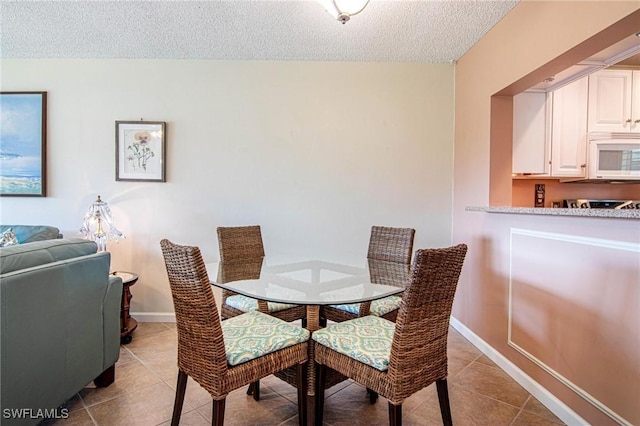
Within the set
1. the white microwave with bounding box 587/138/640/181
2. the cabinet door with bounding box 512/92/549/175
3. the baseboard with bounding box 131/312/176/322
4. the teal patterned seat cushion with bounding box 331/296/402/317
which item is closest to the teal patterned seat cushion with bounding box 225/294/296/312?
the teal patterned seat cushion with bounding box 331/296/402/317

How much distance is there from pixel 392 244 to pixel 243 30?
2082 mm

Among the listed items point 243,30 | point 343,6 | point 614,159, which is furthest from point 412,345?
point 614,159

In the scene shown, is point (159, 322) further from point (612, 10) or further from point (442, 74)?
point (612, 10)

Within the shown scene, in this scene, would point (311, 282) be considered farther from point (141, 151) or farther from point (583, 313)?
point (141, 151)

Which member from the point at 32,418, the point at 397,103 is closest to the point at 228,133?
the point at 397,103

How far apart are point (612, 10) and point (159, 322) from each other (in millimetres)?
3942

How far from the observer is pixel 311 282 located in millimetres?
1823

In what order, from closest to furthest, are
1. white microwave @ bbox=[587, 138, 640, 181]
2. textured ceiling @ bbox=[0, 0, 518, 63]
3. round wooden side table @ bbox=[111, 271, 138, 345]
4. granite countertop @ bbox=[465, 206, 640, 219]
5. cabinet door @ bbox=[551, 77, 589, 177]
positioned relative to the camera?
granite countertop @ bbox=[465, 206, 640, 219], textured ceiling @ bbox=[0, 0, 518, 63], round wooden side table @ bbox=[111, 271, 138, 345], cabinet door @ bbox=[551, 77, 589, 177], white microwave @ bbox=[587, 138, 640, 181]

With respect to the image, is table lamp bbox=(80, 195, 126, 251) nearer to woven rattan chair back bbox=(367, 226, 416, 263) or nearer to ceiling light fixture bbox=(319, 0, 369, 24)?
woven rattan chair back bbox=(367, 226, 416, 263)

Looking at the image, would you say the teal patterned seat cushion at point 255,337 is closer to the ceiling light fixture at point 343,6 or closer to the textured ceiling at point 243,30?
the ceiling light fixture at point 343,6

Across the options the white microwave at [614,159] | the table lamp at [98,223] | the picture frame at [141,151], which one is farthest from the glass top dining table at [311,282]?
the white microwave at [614,159]

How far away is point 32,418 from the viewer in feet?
A: 4.64

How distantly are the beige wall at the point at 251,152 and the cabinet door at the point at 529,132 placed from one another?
59 cm

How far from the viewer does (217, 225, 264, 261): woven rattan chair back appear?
8.24 ft
